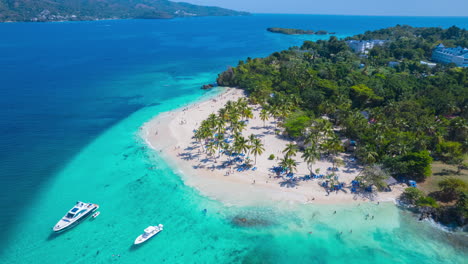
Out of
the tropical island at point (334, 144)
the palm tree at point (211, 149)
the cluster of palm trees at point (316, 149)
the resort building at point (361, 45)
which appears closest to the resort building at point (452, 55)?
the resort building at point (361, 45)

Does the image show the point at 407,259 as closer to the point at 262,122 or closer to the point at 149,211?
the point at 149,211

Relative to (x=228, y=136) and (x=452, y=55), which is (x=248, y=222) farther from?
(x=452, y=55)

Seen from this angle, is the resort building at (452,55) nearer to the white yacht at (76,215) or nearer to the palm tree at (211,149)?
the palm tree at (211,149)

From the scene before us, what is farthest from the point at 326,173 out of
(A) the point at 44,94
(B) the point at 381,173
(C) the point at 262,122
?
(A) the point at 44,94

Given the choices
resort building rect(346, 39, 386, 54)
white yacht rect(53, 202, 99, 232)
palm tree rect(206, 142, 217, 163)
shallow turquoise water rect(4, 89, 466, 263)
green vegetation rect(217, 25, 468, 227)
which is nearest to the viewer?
shallow turquoise water rect(4, 89, 466, 263)

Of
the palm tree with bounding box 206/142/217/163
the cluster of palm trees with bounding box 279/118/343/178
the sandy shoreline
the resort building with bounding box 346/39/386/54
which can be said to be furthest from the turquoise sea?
the resort building with bounding box 346/39/386/54

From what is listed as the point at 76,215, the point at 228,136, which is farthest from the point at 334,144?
the point at 76,215

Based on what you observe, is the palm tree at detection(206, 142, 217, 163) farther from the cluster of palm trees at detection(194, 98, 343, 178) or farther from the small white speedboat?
the small white speedboat
